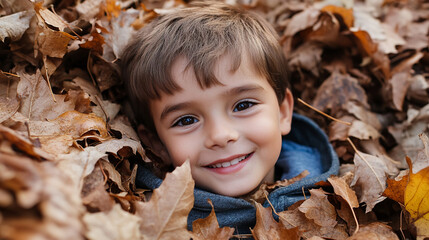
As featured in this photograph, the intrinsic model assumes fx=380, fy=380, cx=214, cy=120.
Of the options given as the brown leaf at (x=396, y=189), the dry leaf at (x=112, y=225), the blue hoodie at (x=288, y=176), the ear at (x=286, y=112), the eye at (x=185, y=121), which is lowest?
the blue hoodie at (x=288, y=176)

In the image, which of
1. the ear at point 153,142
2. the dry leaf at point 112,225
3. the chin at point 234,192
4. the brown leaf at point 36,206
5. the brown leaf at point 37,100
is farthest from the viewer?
the ear at point 153,142

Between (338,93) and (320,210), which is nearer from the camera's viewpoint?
(320,210)

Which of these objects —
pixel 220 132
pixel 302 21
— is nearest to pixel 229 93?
pixel 220 132

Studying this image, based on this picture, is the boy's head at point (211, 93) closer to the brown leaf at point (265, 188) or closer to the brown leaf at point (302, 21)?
the brown leaf at point (265, 188)

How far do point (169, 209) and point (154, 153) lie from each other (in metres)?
0.83

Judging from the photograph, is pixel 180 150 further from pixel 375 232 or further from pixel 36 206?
pixel 36 206

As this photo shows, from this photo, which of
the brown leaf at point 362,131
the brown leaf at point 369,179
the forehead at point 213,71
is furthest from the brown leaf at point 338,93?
the forehead at point 213,71

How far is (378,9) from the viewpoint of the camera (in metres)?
3.46

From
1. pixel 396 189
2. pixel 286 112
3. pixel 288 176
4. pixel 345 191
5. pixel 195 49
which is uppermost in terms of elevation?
pixel 195 49

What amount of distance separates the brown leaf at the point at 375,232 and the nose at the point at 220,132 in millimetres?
772

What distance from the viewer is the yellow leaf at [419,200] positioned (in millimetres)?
1732

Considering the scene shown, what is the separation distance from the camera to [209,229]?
1.84 metres

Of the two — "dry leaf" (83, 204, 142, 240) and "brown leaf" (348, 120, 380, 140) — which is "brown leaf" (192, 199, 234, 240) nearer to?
"dry leaf" (83, 204, 142, 240)

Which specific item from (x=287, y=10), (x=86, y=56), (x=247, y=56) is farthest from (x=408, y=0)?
(x=86, y=56)
